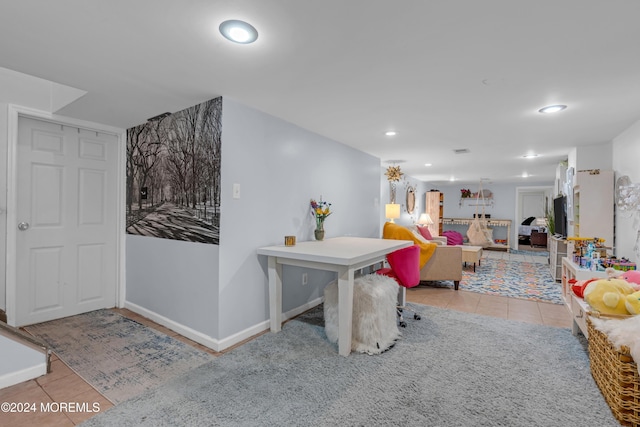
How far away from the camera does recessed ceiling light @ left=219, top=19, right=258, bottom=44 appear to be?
4.93ft

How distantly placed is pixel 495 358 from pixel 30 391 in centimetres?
314

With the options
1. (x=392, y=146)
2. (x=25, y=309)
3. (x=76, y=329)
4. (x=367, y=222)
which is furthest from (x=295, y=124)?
(x=25, y=309)

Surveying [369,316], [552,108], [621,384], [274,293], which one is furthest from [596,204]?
[274,293]

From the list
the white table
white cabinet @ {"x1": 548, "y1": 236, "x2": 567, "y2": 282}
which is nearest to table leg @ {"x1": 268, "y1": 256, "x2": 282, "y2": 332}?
the white table

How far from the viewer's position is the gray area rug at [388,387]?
1664 millimetres

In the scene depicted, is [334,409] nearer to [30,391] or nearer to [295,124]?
[30,391]

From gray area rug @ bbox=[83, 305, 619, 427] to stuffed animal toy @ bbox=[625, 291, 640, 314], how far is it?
533mm

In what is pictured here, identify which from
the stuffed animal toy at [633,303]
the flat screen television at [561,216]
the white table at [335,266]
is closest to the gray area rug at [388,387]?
the white table at [335,266]

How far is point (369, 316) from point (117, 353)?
6.40ft

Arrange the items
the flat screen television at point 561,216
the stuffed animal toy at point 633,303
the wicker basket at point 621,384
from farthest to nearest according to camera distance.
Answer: the flat screen television at point 561,216 < the stuffed animal toy at point 633,303 < the wicker basket at point 621,384

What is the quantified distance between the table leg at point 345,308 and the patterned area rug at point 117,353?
100cm

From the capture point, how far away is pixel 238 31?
Answer: 1.56 metres

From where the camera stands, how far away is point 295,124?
127 inches

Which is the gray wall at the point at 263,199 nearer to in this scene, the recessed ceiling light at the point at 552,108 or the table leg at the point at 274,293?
the table leg at the point at 274,293
